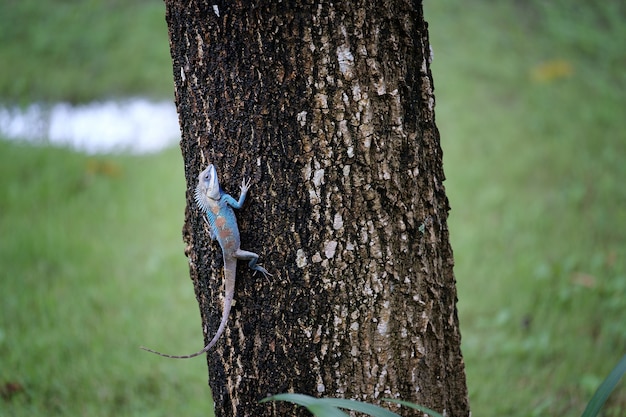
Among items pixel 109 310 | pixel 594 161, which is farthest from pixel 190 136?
pixel 594 161

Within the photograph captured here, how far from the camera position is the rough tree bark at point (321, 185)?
154cm

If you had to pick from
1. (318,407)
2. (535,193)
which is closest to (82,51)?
(535,193)

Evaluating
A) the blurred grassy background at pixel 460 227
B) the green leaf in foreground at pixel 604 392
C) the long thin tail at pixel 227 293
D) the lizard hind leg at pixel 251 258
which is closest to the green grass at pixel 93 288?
the blurred grassy background at pixel 460 227

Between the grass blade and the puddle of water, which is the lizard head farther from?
the puddle of water

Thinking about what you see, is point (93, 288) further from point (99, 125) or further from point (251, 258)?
point (99, 125)

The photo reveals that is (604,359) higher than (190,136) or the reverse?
the reverse

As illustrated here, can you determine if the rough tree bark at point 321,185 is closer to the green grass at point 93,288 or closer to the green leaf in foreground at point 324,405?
the green leaf in foreground at point 324,405

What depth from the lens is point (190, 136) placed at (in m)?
1.71

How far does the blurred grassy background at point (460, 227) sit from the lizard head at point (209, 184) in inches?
58.3

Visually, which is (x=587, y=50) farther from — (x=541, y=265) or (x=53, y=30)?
(x=53, y=30)

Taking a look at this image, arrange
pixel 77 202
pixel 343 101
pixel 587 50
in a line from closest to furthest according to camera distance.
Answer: pixel 343 101, pixel 77 202, pixel 587 50

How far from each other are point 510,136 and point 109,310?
143 inches

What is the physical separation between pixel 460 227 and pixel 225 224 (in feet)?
9.54

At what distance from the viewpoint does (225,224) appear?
165 centimetres
